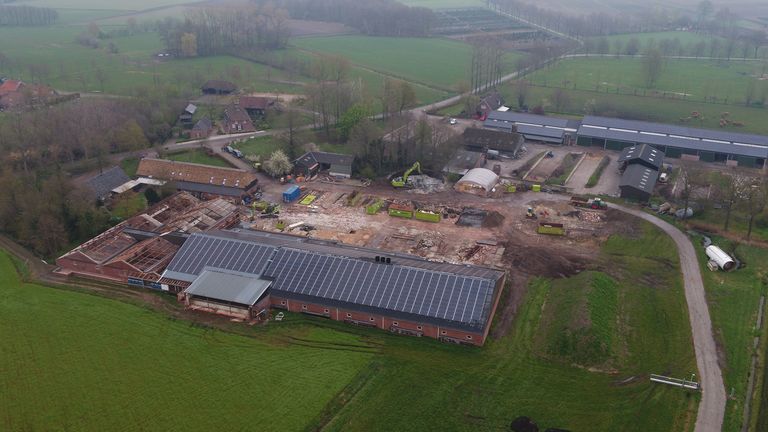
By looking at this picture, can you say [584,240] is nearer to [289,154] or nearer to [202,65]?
[289,154]

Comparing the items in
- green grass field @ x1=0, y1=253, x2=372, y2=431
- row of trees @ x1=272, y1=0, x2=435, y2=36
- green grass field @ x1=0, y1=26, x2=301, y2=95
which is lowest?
green grass field @ x1=0, y1=253, x2=372, y2=431

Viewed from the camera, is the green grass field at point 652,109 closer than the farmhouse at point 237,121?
No

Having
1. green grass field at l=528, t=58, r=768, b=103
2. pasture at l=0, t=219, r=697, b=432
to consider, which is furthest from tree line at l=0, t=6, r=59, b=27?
pasture at l=0, t=219, r=697, b=432

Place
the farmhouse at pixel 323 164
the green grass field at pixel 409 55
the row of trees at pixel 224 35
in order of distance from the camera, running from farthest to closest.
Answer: the row of trees at pixel 224 35 → the green grass field at pixel 409 55 → the farmhouse at pixel 323 164

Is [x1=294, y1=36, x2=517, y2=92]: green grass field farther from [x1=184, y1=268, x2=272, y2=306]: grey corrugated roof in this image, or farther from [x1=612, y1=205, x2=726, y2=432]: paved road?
[x1=184, y1=268, x2=272, y2=306]: grey corrugated roof

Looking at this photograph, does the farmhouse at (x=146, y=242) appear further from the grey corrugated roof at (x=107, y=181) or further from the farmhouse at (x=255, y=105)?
the farmhouse at (x=255, y=105)

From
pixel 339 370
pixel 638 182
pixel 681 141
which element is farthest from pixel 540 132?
pixel 339 370

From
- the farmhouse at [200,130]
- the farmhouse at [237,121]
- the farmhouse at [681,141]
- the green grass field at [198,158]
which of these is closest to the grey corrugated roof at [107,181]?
the green grass field at [198,158]
